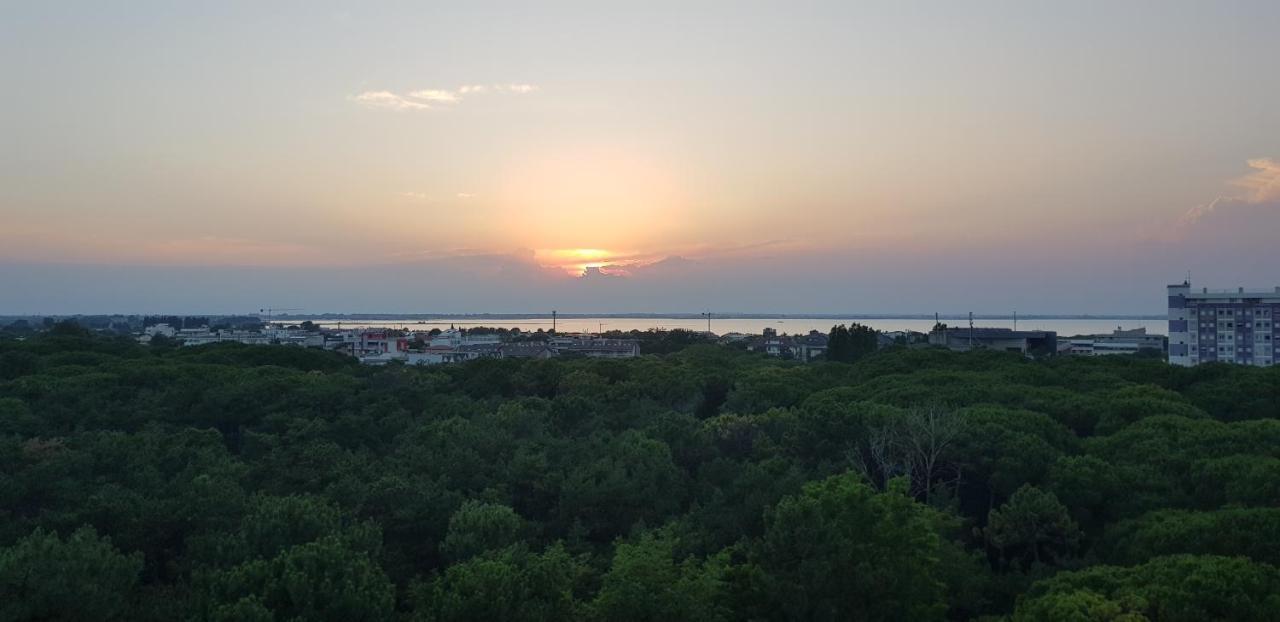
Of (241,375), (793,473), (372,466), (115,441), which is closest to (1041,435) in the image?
(793,473)

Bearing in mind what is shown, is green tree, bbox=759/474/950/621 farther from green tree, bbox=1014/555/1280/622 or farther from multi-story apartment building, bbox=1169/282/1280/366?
multi-story apartment building, bbox=1169/282/1280/366

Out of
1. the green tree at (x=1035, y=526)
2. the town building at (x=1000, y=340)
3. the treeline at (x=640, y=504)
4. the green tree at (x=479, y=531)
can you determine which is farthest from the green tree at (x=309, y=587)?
the town building at (x=1000, y=340)

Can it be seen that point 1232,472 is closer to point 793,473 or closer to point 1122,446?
point 1122,446

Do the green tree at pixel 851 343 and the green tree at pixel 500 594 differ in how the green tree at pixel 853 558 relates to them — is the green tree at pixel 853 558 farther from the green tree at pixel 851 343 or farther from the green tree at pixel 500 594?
the green tree at pixel 851 343

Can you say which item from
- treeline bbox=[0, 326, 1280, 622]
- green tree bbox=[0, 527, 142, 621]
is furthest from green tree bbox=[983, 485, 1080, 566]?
green tree bbox=[0, 527, 142, 621]

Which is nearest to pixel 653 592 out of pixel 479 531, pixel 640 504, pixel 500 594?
pixel 500 594

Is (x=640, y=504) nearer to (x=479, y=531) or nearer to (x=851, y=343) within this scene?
(x=479, y=531)
